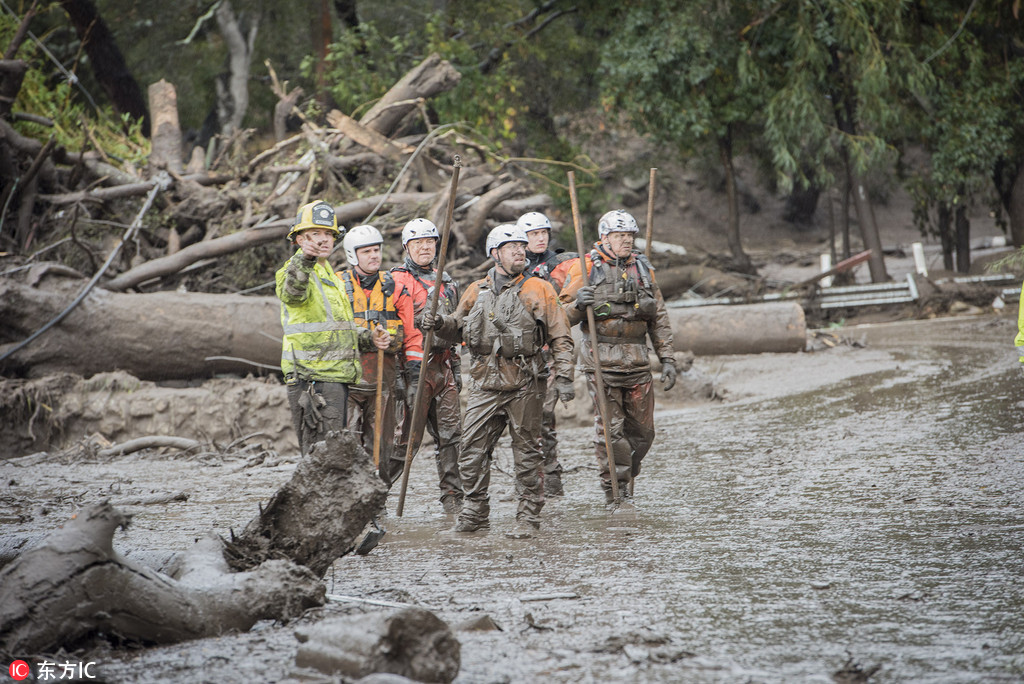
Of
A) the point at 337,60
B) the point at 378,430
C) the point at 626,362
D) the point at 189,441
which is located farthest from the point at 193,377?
the point at 337,60

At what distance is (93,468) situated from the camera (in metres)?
9.12

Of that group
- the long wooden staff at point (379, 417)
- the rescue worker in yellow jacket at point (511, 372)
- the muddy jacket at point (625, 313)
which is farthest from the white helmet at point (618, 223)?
the long wooden staff at point (379, 417)

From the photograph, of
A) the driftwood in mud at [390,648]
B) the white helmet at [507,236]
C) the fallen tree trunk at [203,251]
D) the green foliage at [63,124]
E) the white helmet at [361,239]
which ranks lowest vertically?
the driftwood in mud at [390,648]

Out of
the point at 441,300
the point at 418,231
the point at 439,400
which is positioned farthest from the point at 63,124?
the point at 439,400

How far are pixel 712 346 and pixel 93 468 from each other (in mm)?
8543

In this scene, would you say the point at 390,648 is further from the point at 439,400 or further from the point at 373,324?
the point at 373,324

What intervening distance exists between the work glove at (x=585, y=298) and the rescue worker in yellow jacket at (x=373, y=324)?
128 cm

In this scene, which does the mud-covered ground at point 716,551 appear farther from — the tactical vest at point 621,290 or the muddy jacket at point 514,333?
the tactical vest at point 621,290

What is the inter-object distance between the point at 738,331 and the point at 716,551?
356 inches

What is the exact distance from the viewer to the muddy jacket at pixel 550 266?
817 centimetres

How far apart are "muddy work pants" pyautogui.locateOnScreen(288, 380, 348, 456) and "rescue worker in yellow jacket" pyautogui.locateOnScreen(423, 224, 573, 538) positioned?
2.67 feet

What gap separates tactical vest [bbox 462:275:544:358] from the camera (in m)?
6.55

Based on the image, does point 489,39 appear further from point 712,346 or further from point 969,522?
point 969,522

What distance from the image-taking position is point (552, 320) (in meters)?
6.74
